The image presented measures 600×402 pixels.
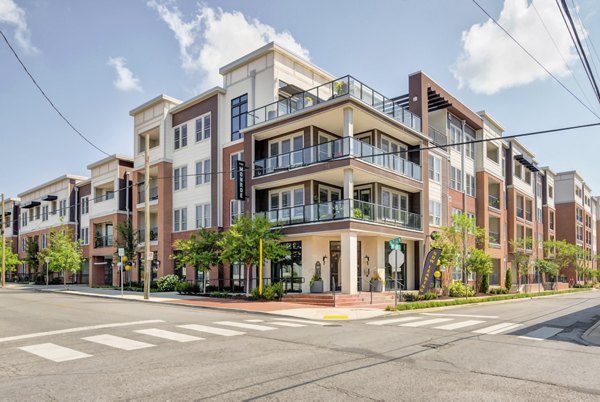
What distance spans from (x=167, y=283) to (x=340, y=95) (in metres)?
18.1

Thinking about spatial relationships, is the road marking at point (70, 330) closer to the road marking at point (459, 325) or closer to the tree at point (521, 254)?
the road marking at point (459, 325)

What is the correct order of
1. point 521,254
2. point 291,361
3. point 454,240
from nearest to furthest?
point 291,361 < point 454,240 < point 521,254

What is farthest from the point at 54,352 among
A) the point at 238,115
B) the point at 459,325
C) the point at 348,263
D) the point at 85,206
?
the point at 85,206

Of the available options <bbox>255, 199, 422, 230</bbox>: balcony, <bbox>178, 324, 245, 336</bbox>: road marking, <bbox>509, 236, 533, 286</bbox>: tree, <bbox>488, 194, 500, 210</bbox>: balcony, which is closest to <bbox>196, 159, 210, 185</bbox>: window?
<bbox>255, 199, 422, 230</bbox>: balcony

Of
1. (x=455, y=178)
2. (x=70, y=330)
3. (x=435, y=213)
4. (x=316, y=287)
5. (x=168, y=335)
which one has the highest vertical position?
(x=455, y=178)

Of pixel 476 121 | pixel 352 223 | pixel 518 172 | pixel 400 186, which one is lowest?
pixel 352 223

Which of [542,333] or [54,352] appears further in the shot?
[542,333]

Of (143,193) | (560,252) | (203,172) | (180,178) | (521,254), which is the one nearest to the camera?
(203,172)

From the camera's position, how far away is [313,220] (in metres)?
25.5

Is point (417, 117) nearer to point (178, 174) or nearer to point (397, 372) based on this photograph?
point (178, 174)

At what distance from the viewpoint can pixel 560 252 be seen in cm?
5581

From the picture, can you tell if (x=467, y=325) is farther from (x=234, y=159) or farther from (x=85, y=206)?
(x=85, y=206)

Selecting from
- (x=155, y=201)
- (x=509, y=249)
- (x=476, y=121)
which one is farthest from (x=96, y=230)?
(x=509, y=249)

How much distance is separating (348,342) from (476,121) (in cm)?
3340
